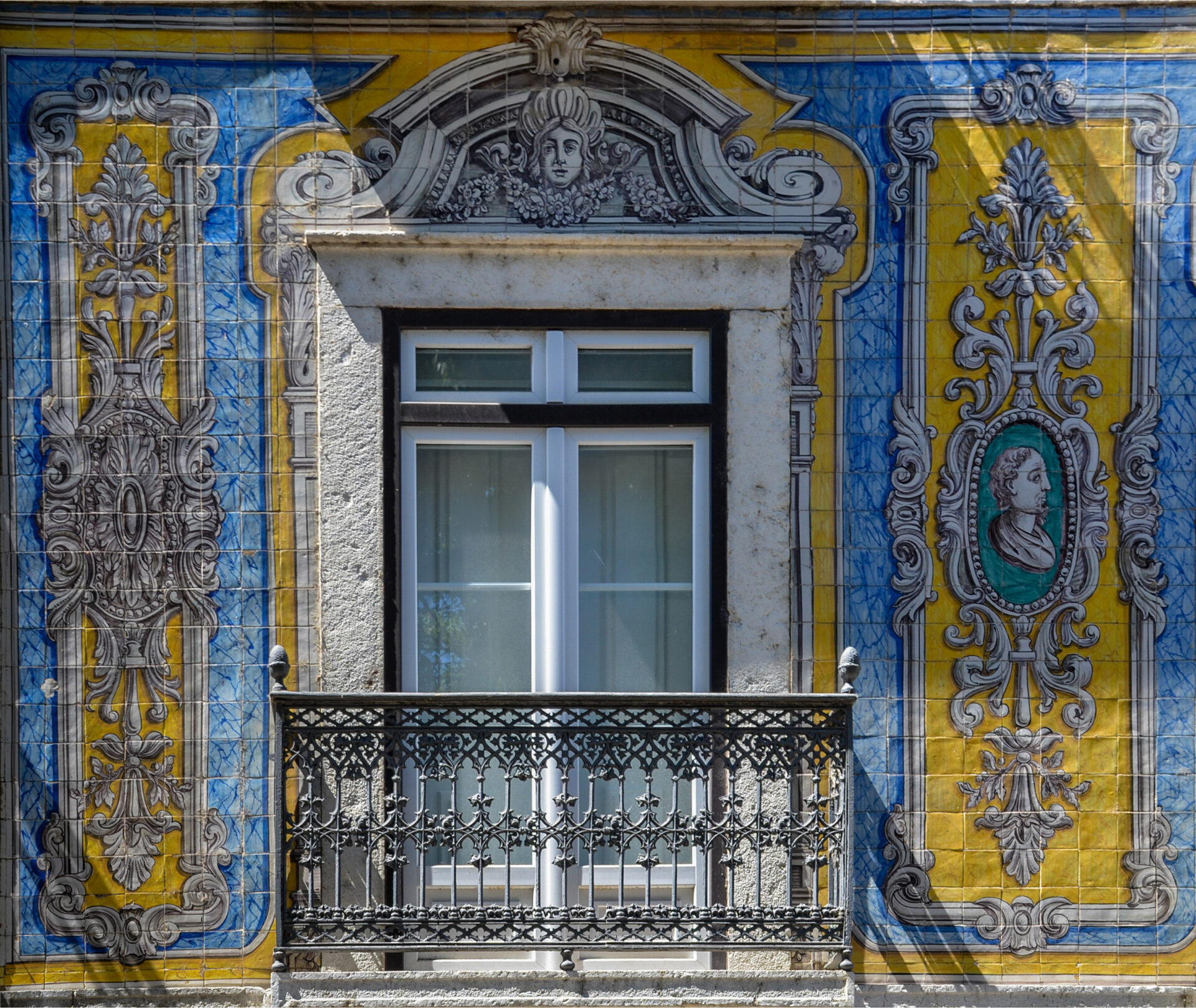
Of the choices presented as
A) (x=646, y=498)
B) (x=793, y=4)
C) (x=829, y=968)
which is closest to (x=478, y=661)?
(x=646, y=498)

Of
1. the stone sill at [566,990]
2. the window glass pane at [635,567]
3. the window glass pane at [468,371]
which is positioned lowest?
the stone sill at [566,990]

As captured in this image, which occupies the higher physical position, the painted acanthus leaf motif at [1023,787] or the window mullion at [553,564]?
the window mullion at [553,564]

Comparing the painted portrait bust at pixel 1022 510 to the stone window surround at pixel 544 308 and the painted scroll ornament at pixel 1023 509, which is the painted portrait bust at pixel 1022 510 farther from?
the stone window surround at pixel 544 308

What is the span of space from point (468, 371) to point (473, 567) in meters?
0.82

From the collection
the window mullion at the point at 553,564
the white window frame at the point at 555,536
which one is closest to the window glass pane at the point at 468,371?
the white window frame at the point at 555,536

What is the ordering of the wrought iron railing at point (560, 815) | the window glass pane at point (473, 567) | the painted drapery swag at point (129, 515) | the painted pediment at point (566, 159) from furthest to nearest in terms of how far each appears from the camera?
the window glass pane at point (473, 567), the painted pediment at point (566, 159), the painted drapery swag at point (129, 515), the wrought iron railing at point (560, 815)

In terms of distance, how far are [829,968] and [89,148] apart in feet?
14.6

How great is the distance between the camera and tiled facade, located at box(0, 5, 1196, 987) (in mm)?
5387

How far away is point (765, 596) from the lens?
5.41 meters

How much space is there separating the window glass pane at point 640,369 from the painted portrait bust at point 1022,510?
134cm

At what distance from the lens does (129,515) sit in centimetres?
542

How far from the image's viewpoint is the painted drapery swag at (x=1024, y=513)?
5.41 metres

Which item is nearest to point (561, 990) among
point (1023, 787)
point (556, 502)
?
point (556, 502)

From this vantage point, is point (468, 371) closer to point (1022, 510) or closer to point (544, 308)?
point (544, 308)
